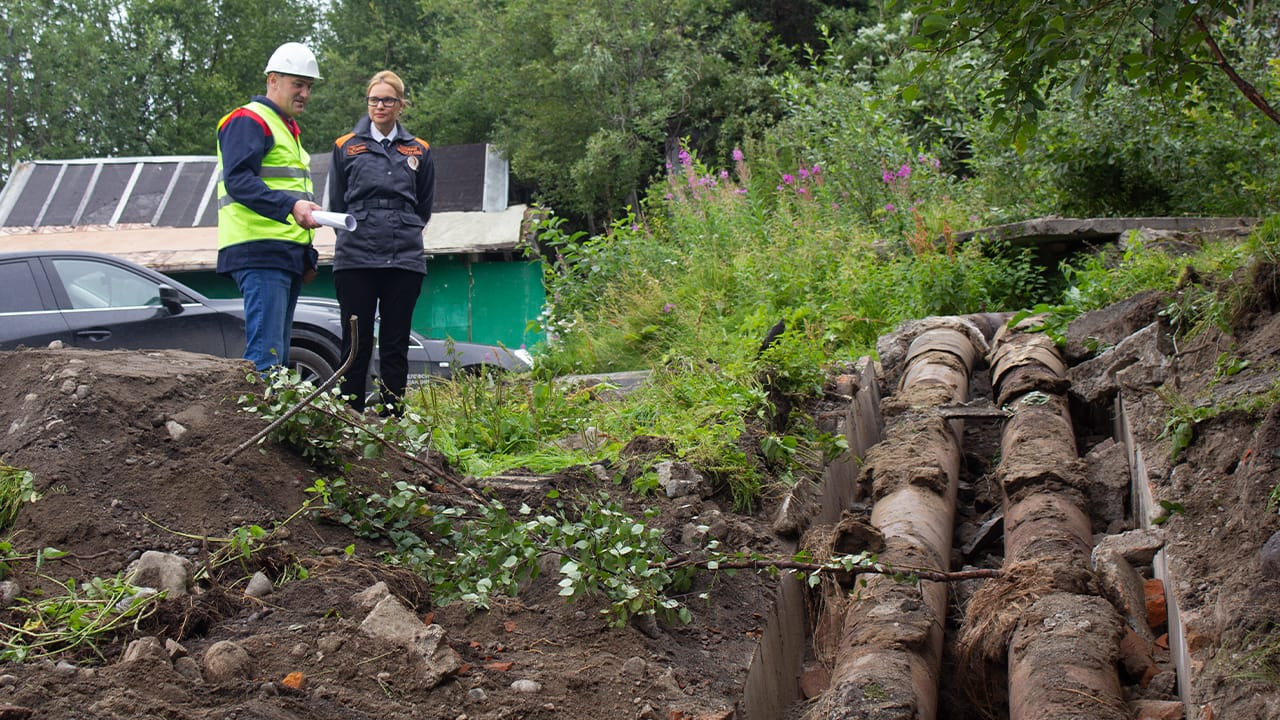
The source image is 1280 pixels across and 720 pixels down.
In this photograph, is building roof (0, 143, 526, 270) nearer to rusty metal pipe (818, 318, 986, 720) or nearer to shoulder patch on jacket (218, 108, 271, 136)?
shoulder patch on jacket (218, 108, 271, 136)

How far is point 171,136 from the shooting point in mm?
26797

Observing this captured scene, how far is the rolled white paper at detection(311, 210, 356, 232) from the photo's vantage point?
511cm

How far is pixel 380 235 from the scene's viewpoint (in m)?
5.70

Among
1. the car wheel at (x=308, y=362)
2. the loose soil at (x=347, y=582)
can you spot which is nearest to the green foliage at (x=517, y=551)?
the loose soil at (x=347, y=582)

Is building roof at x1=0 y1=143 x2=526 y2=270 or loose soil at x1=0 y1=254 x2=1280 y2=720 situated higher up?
building roof at x1=0 y1=143 x2=526 y2=270

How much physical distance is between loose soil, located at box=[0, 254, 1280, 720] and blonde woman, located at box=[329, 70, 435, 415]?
137 cm

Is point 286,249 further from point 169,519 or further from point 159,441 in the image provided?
point 169,519

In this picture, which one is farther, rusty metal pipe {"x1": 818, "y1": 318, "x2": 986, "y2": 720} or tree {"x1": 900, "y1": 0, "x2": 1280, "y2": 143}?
tree {"x1": 900, "y1": 0, "x2": 1280, "y2": 143}

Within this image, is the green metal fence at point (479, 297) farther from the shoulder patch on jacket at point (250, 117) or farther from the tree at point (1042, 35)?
the tree at point (1042, 35)

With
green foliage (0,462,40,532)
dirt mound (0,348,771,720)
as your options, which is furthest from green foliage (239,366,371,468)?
green foliage (0,462,40,532)

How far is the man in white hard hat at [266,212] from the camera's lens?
5305mm

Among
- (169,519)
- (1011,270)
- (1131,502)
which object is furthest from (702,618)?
(1011,270)

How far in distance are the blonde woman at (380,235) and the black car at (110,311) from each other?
1.40 metres

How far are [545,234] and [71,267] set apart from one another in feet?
11.0
